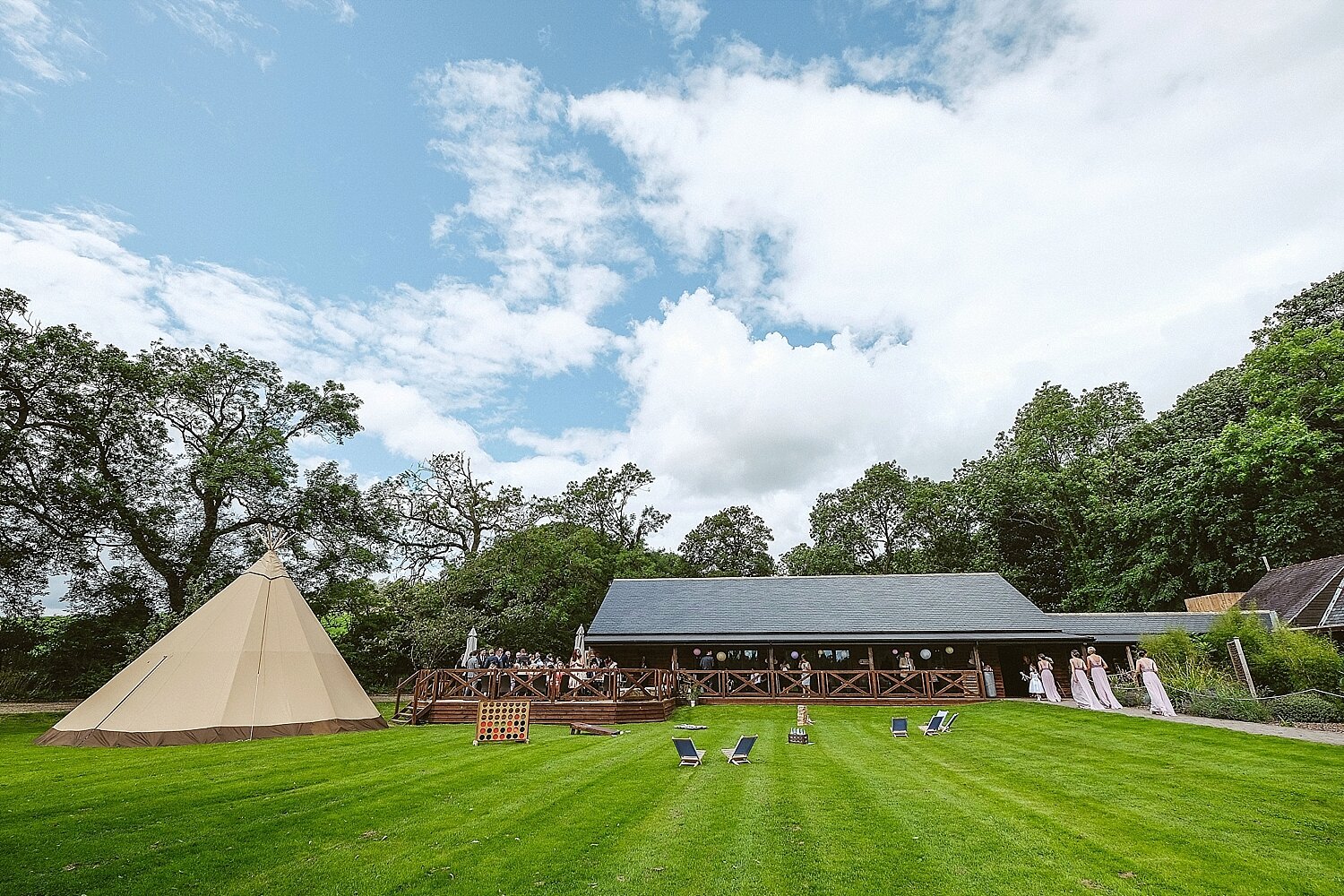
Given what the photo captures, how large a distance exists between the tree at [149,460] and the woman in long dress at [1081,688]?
2349 centimetres

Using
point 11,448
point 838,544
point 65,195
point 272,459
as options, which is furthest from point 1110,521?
point 11,448

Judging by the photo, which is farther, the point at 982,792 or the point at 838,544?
the point at 838,544

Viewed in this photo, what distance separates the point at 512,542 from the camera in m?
28.2

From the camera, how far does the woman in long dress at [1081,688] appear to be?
1597 centimetres

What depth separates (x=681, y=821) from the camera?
251 inches

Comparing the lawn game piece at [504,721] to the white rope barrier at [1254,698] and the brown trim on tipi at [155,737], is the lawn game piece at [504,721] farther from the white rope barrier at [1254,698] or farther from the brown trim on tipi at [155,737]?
the white rope barrier at [1254,698]

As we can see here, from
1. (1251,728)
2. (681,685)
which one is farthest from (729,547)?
(1251,728)

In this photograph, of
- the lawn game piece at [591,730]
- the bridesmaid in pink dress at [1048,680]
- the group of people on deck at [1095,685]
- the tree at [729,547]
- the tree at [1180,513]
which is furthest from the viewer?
the tree at [729,547]

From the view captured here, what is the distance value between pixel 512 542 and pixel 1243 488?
29314 millimetres

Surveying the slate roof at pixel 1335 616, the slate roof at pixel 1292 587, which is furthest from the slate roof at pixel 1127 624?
the slate roof at pixel 1335 616

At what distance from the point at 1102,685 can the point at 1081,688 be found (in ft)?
3.39

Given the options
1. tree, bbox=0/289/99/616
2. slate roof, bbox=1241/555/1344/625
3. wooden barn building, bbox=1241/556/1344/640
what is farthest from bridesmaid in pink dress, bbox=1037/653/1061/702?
tree, bbox=0/289/99/616

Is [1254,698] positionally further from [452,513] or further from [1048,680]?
[452,513]

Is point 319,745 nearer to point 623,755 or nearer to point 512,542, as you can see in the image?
point 623,755
